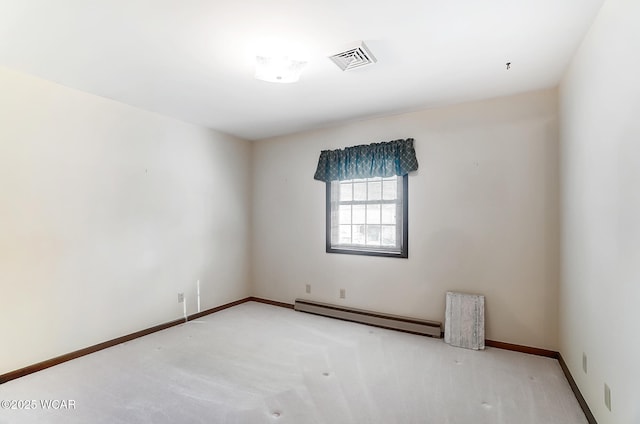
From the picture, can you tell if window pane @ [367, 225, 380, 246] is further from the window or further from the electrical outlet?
the electrical outlet

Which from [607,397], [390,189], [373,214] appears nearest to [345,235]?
[373,214]

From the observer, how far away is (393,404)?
7.11ft

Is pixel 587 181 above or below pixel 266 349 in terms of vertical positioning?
above

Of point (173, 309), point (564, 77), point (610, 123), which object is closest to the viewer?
point (610, 123)

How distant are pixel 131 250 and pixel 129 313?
0.69 meters

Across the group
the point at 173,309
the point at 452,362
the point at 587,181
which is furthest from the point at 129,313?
the point at 587,181

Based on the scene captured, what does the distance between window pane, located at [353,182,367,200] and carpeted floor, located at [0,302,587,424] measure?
1.70 metres

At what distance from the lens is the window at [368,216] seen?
3715 mm

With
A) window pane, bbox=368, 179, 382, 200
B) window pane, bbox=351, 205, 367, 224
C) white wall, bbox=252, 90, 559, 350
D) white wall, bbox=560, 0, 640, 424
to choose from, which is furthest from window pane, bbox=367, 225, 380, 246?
white wall, bbox=560, 0, 640, 424

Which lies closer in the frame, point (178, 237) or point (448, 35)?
point (448, 35)

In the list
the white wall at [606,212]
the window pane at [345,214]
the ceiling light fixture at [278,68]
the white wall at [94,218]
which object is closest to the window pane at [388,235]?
the window pane at [345,214]

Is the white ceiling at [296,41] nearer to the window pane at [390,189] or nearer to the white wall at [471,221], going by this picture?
the white wall at [471,221]

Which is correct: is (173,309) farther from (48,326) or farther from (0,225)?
(0,225)

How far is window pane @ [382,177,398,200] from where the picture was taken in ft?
12.4
